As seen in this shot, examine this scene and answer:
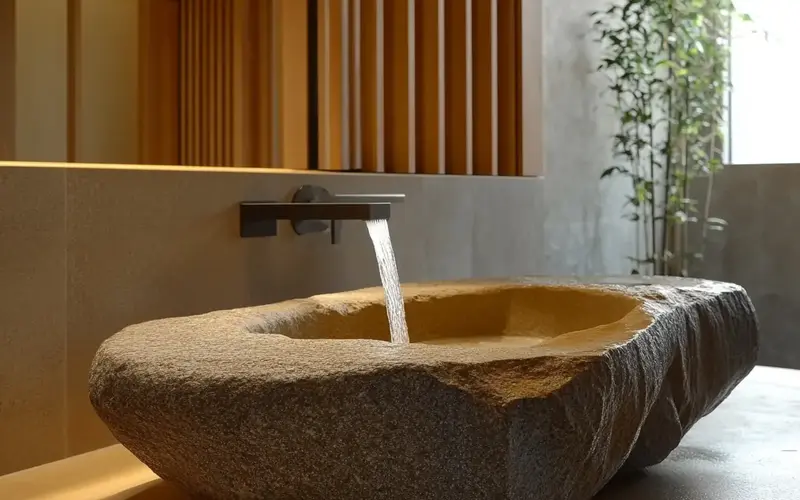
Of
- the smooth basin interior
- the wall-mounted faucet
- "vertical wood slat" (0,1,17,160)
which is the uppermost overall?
"vertical wood slat" (0,1,17,160)

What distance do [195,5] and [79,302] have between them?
673 millimetres

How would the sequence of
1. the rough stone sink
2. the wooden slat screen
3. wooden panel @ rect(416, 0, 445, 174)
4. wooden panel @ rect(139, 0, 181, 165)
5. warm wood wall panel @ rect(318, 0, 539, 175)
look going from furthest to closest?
wooden panel @ rect(416, 0, 445, 174) → warm wood wall panel @ rect(318, 0, 539, 175) → the wooden slat screen → wooden panel @ rect(139, 0, 181, 165) → the rough stone sink

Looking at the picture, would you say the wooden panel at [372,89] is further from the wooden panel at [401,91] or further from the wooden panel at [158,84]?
the wooden panel at [158,84]

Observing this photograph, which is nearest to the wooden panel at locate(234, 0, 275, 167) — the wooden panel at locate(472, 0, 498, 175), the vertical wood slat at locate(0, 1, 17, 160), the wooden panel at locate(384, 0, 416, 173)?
the wooden panel at locate(384, 0, 416, 173)

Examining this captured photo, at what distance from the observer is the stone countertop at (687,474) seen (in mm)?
919

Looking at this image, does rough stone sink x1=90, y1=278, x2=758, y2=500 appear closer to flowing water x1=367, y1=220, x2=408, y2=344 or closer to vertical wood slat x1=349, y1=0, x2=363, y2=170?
flowing water x1=367, y1=220, x2=408, y2=344

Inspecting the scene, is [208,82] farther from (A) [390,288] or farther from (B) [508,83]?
(B) [508,83]

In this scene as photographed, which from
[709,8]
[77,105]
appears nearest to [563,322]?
[77,105]

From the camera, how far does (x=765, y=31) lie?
3.58m

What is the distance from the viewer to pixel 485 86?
6.40ft

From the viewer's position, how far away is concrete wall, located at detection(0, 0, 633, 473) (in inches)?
39.4

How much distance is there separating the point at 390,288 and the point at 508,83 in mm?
961

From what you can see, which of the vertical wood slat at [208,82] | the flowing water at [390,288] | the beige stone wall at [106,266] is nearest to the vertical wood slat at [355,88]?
the beige stone wall at [106,266]

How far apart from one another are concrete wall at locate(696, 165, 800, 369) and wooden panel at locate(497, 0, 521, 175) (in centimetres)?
197
